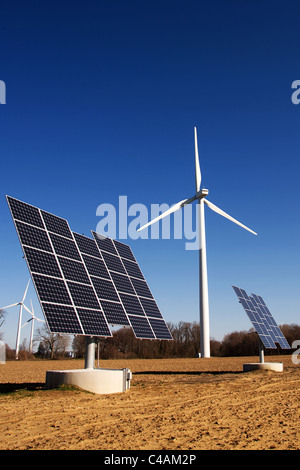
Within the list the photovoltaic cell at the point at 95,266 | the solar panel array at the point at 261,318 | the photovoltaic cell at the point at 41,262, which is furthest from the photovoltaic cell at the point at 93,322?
the solar panel array at the point at 261,318

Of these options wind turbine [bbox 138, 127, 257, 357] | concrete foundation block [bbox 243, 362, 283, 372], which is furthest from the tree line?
concrete foundation block [bbox 243, 362, 283, 372]

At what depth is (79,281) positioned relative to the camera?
2188cm

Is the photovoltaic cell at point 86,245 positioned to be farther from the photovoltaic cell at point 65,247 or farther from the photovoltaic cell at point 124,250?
the photovoltaic cell at point 124,250

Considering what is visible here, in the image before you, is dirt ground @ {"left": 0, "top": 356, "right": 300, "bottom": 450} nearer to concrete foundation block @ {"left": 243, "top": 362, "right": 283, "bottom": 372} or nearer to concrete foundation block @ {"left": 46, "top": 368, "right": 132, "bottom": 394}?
concrete foundation block @ {"left": 46, "top": 368, "right": 132, "bottom": 394}

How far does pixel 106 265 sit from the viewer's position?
89.4 feet

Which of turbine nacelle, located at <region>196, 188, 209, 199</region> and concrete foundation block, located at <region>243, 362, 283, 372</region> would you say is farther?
turbine nacelle, located at <region>196, 188, 209, 199</region>

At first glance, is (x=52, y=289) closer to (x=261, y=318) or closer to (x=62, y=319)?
(x=62, y=319)

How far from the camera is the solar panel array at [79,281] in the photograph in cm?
1894

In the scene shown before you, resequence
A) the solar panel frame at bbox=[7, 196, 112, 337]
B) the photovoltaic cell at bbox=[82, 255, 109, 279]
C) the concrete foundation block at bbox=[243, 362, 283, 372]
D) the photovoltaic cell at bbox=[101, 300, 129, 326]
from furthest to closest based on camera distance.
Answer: the concrete foundation block at bbox=[243, 362, 283, 372], the photovoltaic cell at bbox=[82, 255, 109, 279], the photovoltaic cell at bbox=[101, 300, 129, 326], the solar panel frame at bbox=[7, 196, 112, 337]

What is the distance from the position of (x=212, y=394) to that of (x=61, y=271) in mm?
10194

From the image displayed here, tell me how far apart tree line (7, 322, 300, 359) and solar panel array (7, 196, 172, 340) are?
80.9 m

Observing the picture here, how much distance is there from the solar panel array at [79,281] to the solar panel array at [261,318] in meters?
11.8

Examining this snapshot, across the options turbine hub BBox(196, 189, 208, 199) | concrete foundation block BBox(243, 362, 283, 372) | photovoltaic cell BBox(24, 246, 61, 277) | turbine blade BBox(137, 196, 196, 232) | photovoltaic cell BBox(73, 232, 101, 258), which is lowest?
concrete foundation block BBox(243, 362, 283, 372)

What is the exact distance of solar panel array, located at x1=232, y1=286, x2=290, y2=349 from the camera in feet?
121
